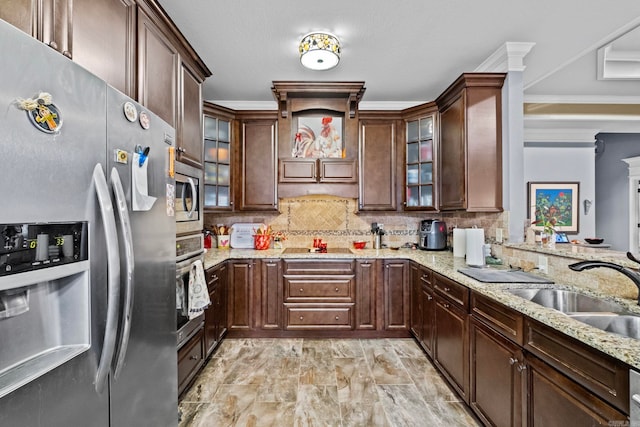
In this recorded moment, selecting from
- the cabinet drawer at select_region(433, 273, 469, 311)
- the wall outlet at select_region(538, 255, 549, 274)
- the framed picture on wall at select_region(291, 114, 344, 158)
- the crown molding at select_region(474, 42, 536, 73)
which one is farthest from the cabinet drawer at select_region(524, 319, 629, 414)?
the framed picture on wall at select_region(291, 114, 344, 158)

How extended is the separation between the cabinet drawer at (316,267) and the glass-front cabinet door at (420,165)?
105 centimetres

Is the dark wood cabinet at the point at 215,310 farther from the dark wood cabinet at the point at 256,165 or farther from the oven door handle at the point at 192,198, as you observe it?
the dark wood cabinet at the point at 256,165

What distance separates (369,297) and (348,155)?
1.59 meters

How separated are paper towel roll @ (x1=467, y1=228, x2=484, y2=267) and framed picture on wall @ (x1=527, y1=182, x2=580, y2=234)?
11.0ft

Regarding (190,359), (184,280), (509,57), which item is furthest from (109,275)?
(509,57)

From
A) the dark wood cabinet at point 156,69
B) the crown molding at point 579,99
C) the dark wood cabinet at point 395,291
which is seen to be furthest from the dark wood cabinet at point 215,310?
the crown molding at point 579,99

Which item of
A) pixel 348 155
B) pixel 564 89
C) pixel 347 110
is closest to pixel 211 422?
pixel 348 155

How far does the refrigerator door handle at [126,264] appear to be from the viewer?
0.98 meters

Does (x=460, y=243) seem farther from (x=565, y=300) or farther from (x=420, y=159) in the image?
(x=565, y=300)

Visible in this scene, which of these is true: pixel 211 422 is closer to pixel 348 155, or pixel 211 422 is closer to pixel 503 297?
pixel 503 297

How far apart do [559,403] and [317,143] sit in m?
2.93

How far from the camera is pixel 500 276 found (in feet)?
6.61

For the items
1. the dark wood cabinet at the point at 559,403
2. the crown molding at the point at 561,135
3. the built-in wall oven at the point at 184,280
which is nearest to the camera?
the dark wood cabinet at the point at 559,403

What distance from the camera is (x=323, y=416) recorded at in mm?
1959
